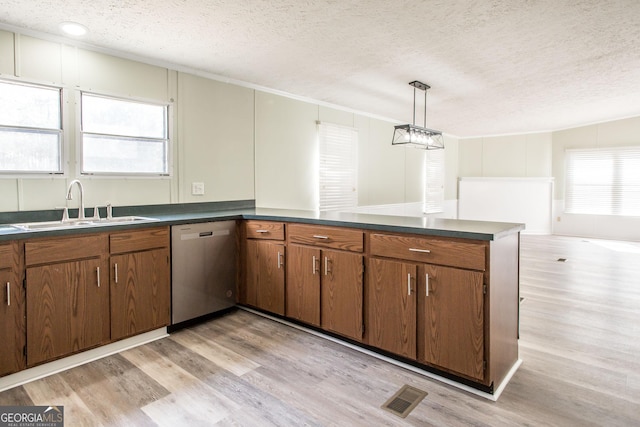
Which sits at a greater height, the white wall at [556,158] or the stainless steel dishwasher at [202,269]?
the white wall at [556,158]

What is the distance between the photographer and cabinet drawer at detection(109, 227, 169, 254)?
2.67 meters

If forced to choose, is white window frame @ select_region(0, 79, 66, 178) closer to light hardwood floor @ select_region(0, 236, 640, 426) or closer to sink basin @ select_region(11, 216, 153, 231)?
sink basin @ select_region(11, 216, 153, 231)

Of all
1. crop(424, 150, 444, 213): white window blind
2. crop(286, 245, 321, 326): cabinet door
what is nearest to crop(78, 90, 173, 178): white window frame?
crop(286, 245, 321, 326): cabinet door

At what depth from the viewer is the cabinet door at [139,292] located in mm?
2695

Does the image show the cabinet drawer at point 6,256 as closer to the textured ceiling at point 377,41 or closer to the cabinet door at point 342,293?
the textured ceiling at point 377,41

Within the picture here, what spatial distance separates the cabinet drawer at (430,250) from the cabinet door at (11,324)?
2.16 m

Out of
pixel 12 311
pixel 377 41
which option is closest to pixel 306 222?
pixel 377 41

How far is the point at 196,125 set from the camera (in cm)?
379

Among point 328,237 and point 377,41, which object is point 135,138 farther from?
point 377,41

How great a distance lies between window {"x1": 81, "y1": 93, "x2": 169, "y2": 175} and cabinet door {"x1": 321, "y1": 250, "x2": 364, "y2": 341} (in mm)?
1857

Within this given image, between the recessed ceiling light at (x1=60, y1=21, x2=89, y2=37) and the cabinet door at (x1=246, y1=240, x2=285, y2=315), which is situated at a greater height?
the recessed ceiling light at (x1=60, y1=21, x2=89, y2=37)

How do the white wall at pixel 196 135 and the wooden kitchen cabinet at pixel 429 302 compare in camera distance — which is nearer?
the wooden kitchen cabinet at pixel 429 302

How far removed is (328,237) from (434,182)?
5.92 metres

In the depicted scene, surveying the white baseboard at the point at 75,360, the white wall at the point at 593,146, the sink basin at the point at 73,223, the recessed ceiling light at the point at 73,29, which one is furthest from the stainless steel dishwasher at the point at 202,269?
the white wall at the point at 593,146
